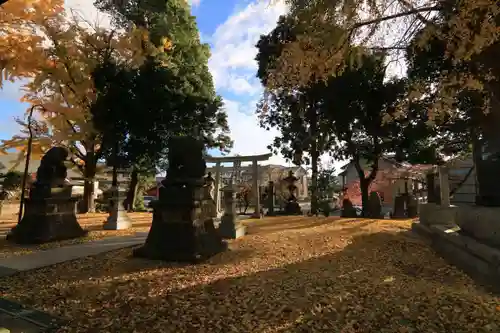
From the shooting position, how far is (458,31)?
4.10m

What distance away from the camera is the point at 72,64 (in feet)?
45.8

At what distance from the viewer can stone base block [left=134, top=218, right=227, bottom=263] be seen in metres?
5.31

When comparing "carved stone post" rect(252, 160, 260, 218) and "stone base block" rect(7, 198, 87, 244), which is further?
"carved stone post" rect(252, 160, 260, 218)

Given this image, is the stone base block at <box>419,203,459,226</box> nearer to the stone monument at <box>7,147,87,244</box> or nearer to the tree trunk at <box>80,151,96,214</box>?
the stone monument at <box>7,147,87,244</box>

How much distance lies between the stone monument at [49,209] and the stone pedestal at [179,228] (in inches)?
130

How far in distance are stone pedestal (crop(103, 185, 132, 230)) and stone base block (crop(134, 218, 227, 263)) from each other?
443 centimetres

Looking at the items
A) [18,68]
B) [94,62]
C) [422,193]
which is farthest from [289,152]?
[18,68]

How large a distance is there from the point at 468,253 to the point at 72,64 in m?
15.6

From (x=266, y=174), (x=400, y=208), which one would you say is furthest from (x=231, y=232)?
(x=266, y=174)

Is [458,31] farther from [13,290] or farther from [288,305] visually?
[13,290]

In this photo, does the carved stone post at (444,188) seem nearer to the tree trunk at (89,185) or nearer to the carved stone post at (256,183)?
the carved stone post at (256,183)

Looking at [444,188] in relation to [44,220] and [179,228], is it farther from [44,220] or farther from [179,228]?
[44,220]

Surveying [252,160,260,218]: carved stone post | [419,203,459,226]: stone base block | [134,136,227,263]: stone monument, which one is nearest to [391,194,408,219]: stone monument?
[252,160,260,218]: carved stone post

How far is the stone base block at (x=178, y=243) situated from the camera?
5.31m
